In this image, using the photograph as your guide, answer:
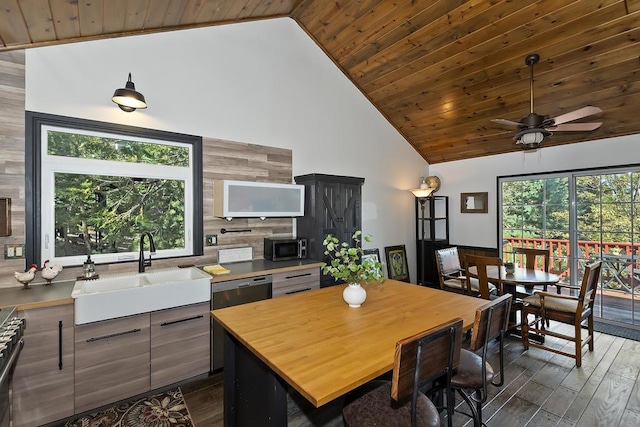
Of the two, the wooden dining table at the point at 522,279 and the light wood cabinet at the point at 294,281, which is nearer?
the light wood cabinet at the point at 294,281

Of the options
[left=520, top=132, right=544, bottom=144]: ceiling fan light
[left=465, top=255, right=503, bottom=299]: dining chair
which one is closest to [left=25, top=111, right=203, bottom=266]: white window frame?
[left=465, top=255, right=503, bottom=299]: dining chair

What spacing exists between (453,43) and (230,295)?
11.6 feet

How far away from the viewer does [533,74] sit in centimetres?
332

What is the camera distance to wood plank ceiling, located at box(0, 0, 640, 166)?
8.09 feet

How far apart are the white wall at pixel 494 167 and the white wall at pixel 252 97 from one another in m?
0.75

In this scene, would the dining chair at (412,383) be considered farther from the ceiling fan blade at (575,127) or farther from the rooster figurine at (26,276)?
the ceiling fan blade at (575,127)

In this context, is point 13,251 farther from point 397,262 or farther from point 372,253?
point 397,262

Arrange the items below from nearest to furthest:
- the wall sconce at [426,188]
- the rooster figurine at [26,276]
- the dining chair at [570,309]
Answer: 1. the rooster figurine at [26,276]
2. the dining chair at [570,309]
3. the wall sconce at [426,188]

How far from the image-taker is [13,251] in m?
2.29

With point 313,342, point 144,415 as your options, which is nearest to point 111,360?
point 144,415

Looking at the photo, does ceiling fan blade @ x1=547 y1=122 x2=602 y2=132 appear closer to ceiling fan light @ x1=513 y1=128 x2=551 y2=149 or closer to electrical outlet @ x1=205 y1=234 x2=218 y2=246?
ceiling fan light @ x1=513 y1=128 x2=551 y2=149

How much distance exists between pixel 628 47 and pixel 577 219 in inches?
87.8

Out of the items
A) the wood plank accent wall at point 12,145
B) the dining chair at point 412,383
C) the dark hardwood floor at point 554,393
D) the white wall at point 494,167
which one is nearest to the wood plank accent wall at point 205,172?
the wood plank accent wall at point 12,145

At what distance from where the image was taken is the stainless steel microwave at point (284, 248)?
11.2 ft
